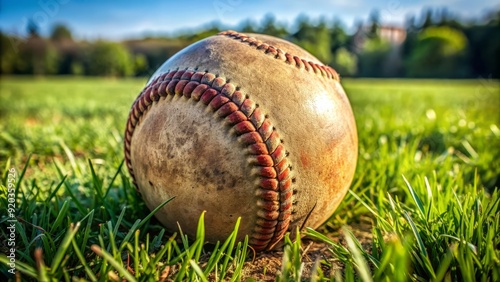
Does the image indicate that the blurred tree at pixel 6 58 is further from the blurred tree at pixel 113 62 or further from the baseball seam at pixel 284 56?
the baseball seam at pixel 284 56

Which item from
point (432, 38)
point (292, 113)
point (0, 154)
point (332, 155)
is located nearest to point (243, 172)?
point (292, 113)

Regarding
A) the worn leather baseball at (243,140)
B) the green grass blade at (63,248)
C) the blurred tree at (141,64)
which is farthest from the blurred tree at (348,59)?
the green grass blade at (63,248)

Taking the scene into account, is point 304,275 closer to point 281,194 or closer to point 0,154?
point 281,194

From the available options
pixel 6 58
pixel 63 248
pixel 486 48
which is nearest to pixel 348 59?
pixel 486 48

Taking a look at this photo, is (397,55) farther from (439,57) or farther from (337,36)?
(337,36)

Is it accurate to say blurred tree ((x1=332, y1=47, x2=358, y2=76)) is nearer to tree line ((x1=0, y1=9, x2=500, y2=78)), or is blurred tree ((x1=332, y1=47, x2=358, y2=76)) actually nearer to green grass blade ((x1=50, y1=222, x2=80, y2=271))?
tree line ((x1=0, y1=9, x2=500, y2=78))
